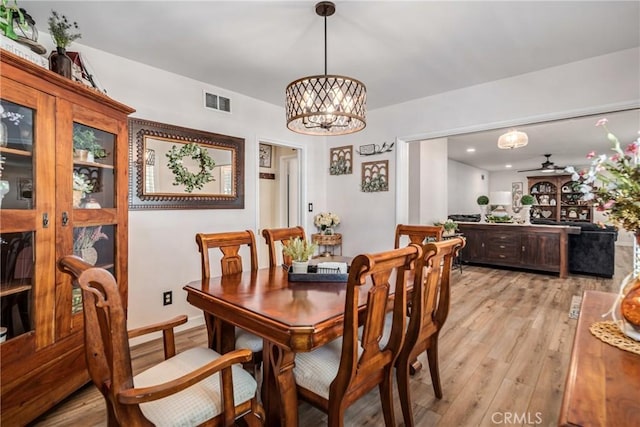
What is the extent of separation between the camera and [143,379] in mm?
1327

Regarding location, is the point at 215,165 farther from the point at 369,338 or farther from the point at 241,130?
the point at 369,338

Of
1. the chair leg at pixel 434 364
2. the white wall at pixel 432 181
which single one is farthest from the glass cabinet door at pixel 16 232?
the white wall at pixel 432 181

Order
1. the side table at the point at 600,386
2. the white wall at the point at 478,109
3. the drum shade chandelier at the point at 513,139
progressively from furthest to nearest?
the drum shade chandelier at the point at 513,139, the white wall at the point at 478,109, the side table at the point at 600,386

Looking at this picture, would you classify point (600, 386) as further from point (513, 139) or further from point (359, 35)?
point (513, 139)

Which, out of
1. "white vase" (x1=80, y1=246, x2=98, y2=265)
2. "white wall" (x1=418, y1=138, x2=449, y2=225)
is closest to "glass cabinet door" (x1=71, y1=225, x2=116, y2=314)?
"white vase" (x1=80, y1=246, x2=98, y2=265)

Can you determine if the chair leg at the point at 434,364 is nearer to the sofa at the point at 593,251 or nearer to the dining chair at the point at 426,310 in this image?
the dining chair at the point at 426,310

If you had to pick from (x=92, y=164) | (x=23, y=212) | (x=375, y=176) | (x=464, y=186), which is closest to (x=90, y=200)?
(x=92, y=164)

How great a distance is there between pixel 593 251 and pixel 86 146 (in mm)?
6785

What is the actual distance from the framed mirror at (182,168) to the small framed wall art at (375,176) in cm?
152

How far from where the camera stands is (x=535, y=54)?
2.52 meters

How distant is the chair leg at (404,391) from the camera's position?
1.64 metres

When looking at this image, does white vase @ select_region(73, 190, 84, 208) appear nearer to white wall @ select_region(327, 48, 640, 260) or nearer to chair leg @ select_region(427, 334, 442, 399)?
chair leg @ select_region(427, 334, 442, 399)

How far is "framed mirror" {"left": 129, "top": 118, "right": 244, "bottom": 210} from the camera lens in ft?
9.00

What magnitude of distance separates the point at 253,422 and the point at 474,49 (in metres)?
2.83
